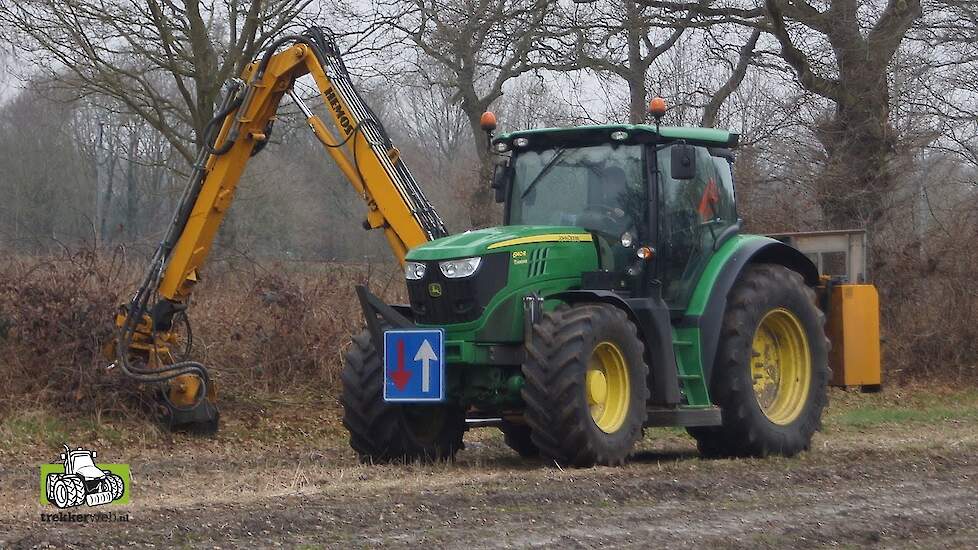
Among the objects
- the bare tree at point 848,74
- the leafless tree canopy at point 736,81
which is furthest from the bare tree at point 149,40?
the bare tree at point 848,74

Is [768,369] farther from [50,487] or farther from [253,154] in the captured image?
[50,487]

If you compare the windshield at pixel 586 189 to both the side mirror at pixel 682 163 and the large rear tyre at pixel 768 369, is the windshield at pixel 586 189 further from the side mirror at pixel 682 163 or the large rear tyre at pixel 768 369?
the large rear tyre at pixel 768 369

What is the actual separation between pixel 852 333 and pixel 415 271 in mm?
3982

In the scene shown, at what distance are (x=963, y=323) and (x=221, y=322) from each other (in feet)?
35.4

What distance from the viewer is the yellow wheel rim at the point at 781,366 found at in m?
10.7

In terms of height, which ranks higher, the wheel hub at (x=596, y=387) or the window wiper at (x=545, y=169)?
the window wiper at (x=545, y=169)

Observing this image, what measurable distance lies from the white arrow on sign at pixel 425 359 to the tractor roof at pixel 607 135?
2.07 metres

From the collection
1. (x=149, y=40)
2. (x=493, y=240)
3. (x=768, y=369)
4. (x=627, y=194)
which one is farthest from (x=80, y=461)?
(x=149, y=40)

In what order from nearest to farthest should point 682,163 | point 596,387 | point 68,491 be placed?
point 68,491
point 596,387
point 682,163

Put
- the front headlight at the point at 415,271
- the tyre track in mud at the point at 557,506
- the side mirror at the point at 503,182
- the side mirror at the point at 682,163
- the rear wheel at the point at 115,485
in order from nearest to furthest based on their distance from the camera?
the tyre track in mud at the point at 557,506
the rear wheel at the point at 115,485
the front headlight at the point at 415,271
the side mirror at the point at 682,163
the side mirror at the point at 503,182

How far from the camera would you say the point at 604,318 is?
905 centimetres

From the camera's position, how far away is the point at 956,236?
19.8 meters

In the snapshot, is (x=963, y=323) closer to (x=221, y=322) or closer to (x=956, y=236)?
(x=956, y=236)

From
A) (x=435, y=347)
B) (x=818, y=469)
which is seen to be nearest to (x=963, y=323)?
(x=818, y=469)
